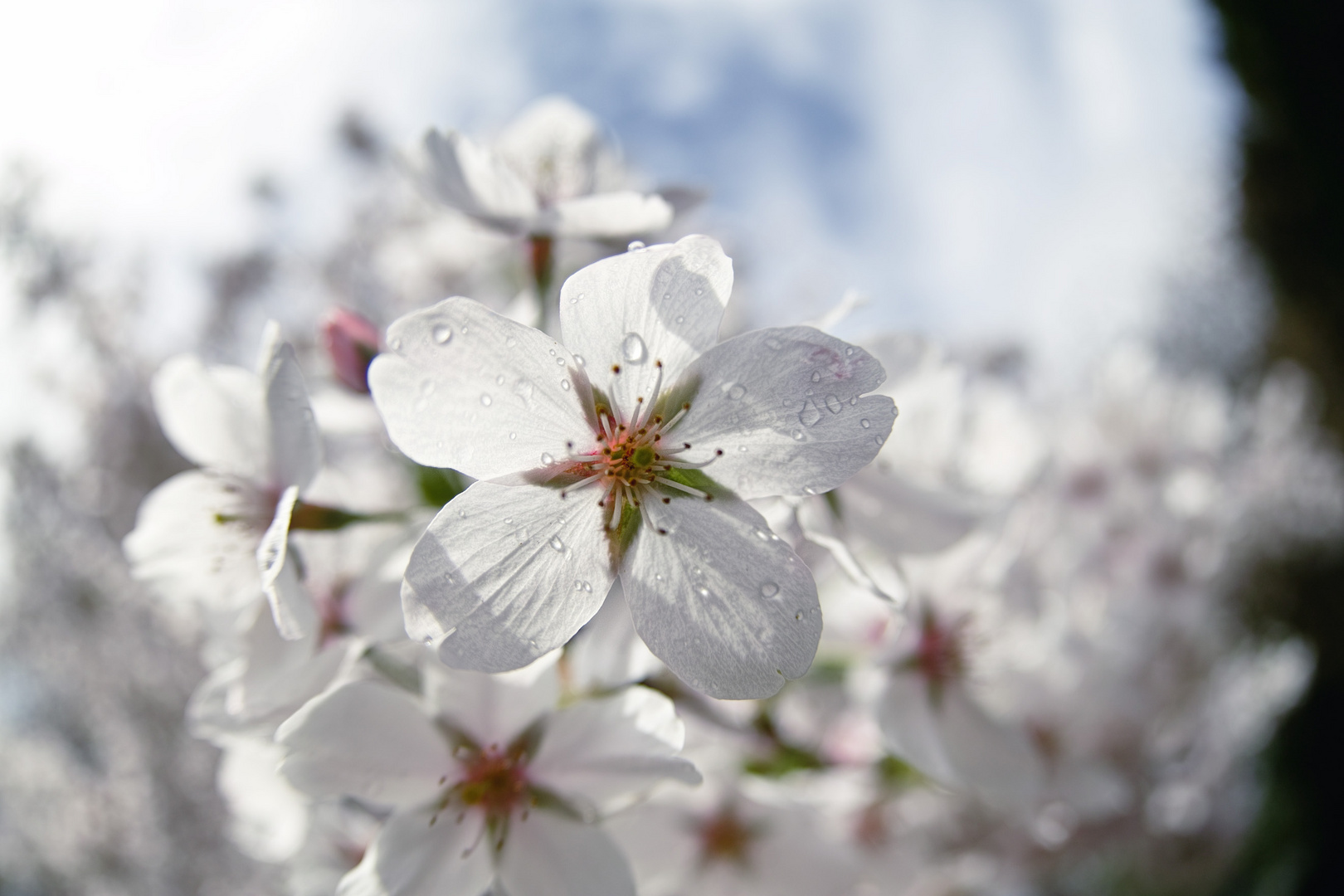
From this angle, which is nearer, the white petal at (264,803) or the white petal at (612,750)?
the white petal at (612,750)

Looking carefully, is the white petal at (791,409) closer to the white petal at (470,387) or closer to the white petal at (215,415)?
the white petal at (470,387)

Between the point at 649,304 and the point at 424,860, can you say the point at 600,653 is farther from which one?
the point at 649,304

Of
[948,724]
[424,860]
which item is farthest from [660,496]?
[948,724]

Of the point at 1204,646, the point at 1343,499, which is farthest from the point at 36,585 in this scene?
the point at 1343,499

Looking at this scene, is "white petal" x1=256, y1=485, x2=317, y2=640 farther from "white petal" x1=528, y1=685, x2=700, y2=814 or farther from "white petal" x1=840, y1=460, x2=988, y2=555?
"white petal" x1=840, y1=460, x2=988, y2=555

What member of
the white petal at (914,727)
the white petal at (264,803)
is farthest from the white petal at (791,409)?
the white petal at (264,803)

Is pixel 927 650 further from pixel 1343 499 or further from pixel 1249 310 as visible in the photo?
pixel 1249 310
